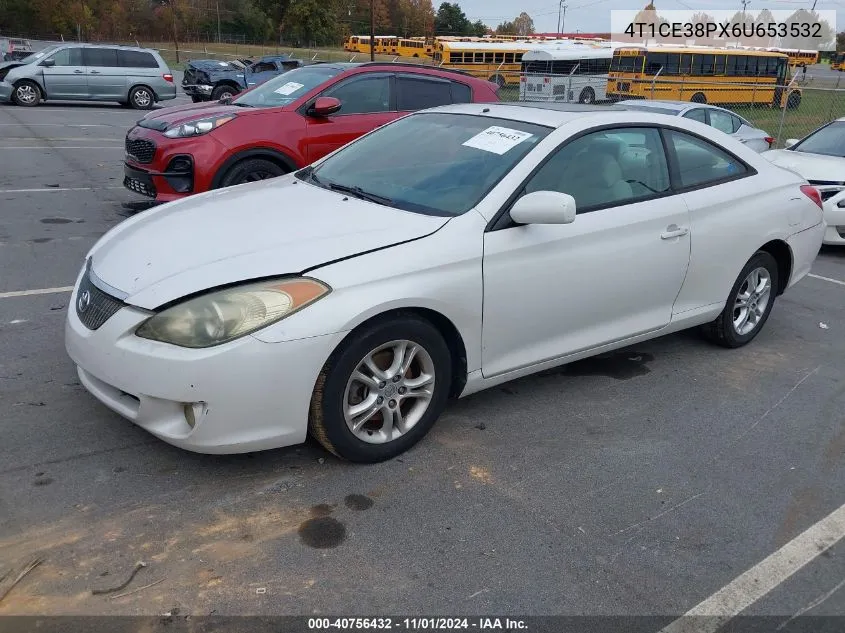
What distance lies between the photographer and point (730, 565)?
9.62 ft

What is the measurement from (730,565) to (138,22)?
86.5 meters

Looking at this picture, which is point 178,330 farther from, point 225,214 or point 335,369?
point 225,214

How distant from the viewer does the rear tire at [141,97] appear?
840 inches

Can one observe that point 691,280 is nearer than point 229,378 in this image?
No

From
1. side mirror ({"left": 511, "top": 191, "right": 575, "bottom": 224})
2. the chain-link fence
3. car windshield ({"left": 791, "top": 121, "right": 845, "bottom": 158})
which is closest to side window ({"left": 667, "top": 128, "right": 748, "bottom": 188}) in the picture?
side mirror ({"left": 511, "top": 191, "right": 575, "bottom": 224})

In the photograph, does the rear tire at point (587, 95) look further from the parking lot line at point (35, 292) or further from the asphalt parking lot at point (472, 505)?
the parking lot line at point (35, 292)

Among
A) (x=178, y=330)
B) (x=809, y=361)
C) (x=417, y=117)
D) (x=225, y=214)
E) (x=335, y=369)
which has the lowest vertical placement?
(x=809, y=361)

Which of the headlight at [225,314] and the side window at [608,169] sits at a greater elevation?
the side window at [608,169]

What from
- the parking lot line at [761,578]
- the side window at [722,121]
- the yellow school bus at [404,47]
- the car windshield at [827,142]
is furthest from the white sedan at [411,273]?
the yellow school bus at [404,47]

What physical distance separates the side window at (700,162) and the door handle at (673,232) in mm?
311

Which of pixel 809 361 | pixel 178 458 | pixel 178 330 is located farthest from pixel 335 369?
pixel 809 361

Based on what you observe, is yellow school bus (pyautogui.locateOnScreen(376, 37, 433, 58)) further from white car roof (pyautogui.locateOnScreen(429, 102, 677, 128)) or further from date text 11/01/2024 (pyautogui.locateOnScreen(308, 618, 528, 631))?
date text 11/01/2024 (pyautogui.locateOnScreen(308, 618, 528, 631))

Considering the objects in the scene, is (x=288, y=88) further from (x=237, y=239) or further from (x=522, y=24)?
(x=522, y=24)

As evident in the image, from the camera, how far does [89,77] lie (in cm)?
2045
